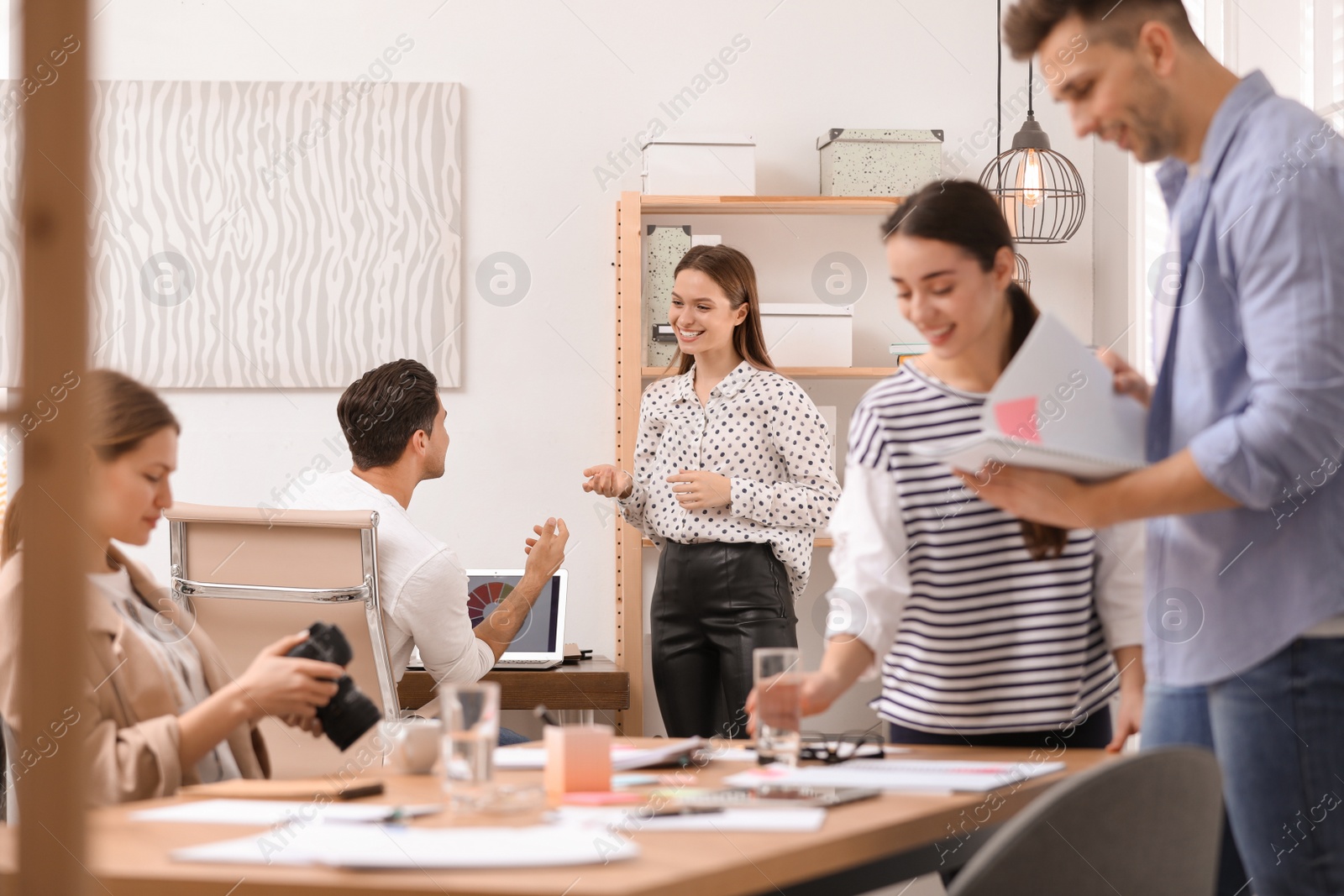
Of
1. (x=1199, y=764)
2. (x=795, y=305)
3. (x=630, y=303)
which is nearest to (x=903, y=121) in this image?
(x=795, y=305)

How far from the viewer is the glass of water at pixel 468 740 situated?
3.42 feet

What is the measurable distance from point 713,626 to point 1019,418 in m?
1.66

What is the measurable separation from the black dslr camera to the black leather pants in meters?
1.46

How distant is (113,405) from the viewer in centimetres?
133

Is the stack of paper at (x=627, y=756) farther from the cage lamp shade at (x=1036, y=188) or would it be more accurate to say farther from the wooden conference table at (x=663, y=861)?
the cage lamp shade at (x=1036, y=188)

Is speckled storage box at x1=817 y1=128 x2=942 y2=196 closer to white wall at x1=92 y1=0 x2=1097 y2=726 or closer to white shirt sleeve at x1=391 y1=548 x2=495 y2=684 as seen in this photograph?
white wall at x1=92 y1=0 x2=1097 y2=726

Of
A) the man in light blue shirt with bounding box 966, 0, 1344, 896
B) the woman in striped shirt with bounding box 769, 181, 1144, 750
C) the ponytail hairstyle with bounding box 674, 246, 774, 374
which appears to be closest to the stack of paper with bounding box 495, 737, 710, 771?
the woman in striped shirt with bounding box 769, 181, 1144, 750

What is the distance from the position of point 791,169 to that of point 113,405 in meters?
2.52

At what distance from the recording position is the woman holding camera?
1.20 m

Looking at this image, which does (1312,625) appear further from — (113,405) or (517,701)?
(517,701)

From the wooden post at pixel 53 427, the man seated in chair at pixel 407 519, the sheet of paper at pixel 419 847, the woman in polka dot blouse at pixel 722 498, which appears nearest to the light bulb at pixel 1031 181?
the woman in polka dot blouse at pixel 722 498

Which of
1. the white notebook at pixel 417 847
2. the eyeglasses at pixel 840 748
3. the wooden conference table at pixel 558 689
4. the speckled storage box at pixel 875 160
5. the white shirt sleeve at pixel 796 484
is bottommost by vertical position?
the wooden conference table at pixel 558 689

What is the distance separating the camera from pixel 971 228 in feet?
4.55

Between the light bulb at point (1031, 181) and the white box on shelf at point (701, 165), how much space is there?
733mm
